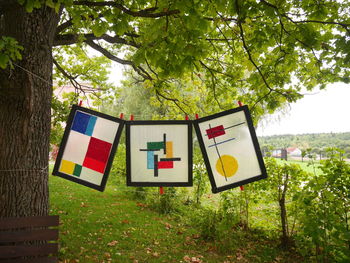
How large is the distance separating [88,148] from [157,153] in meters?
0.86

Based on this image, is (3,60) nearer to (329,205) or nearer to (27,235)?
(27,235)

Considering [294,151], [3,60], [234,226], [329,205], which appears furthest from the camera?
[234,226]

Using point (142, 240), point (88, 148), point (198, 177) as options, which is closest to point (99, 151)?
point (88, 148)

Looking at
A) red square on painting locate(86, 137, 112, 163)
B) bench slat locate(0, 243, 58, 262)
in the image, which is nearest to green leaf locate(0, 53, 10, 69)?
red square on painting locate(86, 137, 112, 163)

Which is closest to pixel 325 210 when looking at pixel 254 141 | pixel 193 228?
pixel 254 141

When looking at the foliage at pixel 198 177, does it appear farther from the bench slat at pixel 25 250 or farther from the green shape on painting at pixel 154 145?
the bench slat at pixel 25 250

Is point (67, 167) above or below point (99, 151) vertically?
below

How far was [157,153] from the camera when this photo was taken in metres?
3.11

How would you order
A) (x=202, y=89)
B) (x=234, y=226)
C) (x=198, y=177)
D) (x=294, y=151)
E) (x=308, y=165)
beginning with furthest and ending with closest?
(x=198, y=177)
(x=202, y=89)
(x=234, y=226)
(x=294, y=151)
(x=308, y=165)

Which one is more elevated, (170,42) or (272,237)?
(170,42)

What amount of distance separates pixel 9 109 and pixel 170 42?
198 cm

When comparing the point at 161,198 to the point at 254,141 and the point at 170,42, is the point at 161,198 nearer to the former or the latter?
the point at 254,141

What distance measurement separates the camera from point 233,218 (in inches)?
194

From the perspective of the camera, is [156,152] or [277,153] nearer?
[156,152]
